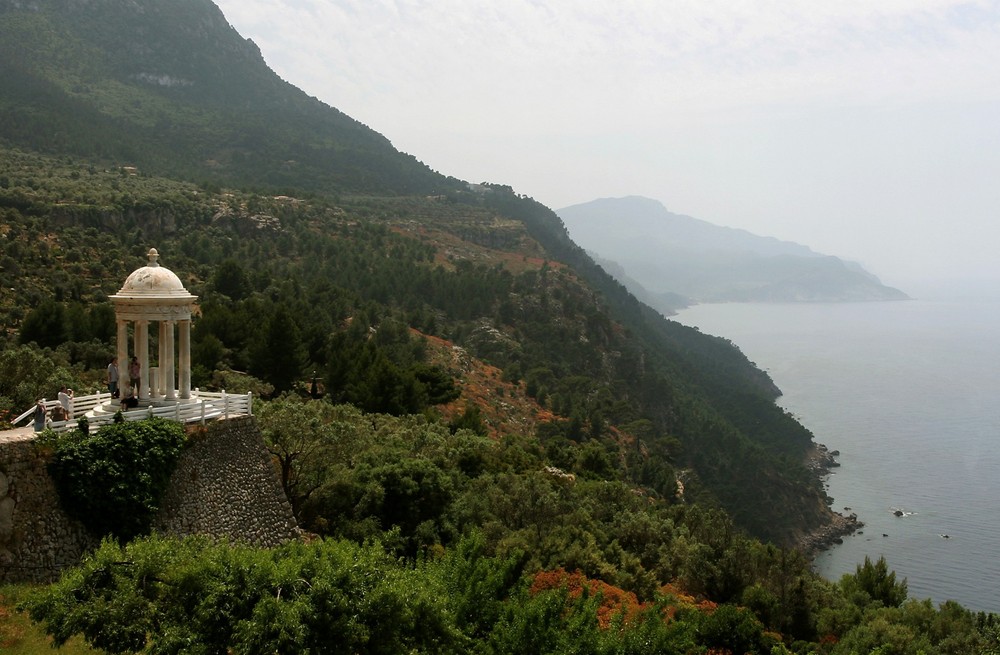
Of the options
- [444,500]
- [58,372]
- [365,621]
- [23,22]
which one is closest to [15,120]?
[23,22]

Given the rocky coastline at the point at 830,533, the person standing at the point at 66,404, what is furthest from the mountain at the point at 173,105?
the person standing at the point at 66,404

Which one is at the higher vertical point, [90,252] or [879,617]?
[90,252]

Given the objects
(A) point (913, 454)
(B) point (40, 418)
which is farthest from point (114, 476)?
(A) point (913, 454)

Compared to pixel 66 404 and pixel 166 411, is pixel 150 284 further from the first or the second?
pixel 66 404

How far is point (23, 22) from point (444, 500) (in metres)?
108

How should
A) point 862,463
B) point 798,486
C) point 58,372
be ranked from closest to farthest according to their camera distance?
point 58,372 → point 798,486 → point 862,463

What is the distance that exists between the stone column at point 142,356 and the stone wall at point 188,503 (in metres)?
1.31

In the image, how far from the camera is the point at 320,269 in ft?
217

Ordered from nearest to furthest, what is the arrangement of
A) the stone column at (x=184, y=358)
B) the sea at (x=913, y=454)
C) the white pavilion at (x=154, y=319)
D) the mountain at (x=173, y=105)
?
the white pavilion at (x=154, y=319)
the stone column at (x=184, y=358)
the sea at (x=913, y=454)
the mountain at (x=173, y=105)

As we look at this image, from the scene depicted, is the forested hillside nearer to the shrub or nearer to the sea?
the shrub

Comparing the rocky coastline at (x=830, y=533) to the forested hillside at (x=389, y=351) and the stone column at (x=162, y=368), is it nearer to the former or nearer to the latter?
the forested hillside at (x=389, y=351)

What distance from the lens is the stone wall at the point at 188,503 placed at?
11969 mm

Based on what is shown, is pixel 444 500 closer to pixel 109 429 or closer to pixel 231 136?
pixel 109 429

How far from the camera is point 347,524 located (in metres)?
18.7
